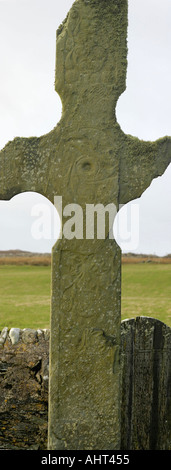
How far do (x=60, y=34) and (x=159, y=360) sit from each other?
3246 mm

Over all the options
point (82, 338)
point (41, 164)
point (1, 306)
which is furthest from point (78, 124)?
point (1, 306)

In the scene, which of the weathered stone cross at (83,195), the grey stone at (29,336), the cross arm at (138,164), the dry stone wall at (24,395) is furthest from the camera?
the grey stone at (29,336)

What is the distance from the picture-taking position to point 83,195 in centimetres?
325

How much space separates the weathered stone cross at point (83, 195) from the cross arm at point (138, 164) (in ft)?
0.35

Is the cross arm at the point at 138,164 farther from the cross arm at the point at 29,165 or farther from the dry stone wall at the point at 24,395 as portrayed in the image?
the dry stone wall at the point at 24,395

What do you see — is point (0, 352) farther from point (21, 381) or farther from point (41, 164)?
point (41, 164)

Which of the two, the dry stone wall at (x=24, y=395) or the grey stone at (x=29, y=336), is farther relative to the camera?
the grey stone at (x=29, y=336)

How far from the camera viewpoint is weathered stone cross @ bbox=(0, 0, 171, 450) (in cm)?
323

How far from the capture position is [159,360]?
154 inches

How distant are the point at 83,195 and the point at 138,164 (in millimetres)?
607

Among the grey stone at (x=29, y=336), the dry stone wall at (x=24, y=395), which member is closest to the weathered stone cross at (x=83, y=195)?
the dry stone wall at (x=24, y=395)

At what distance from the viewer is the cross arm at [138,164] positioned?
3.38 m

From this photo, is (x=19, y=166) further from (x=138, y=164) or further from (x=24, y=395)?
(x=24, y=395)

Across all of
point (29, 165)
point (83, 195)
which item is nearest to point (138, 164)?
point (83, 195)
